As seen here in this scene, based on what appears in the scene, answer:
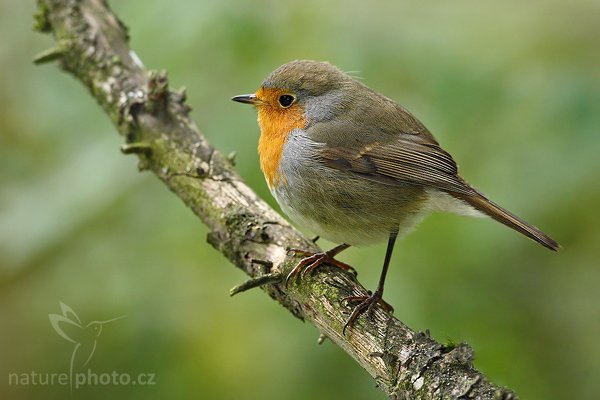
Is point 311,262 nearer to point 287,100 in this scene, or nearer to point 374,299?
point 374,299

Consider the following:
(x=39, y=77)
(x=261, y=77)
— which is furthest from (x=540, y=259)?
(x=39, y=77)

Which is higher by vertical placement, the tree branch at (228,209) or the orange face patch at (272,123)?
the orange face patch at (272,123)

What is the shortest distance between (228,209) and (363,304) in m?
0.89

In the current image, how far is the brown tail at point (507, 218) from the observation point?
3.14 metres

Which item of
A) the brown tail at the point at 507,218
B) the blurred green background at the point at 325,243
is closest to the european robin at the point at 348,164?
the brown tail at the point at 507,218

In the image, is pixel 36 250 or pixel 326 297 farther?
pixel 36 250

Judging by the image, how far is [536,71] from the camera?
3770 mm

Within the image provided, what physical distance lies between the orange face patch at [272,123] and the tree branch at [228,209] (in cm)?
20

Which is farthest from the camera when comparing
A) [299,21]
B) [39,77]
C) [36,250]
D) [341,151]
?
[39,77]

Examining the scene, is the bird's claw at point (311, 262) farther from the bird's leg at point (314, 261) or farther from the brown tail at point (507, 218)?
the brown tail at point (507, 218)

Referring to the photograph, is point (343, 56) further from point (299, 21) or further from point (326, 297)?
point (326, 297)

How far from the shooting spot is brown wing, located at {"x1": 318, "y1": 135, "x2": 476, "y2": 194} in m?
3.52

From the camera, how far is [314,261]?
3275mm

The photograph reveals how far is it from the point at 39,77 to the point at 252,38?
1412 mm
